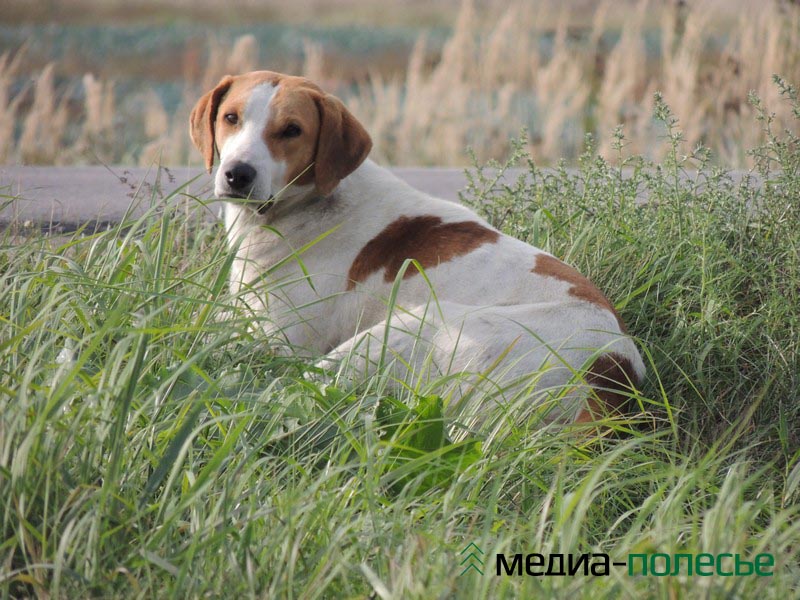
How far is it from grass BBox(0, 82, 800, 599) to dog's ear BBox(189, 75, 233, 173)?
418 mm

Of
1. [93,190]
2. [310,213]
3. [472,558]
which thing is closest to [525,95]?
[93,190]

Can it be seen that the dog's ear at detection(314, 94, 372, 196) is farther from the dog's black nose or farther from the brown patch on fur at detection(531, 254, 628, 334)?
the brown patch on fur at detection(531, 254, 628, 334)

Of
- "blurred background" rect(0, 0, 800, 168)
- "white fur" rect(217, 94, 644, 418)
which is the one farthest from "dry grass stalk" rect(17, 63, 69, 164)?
"white fur" rect(217, 94, 644, 418)

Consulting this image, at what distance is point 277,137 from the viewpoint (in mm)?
3643

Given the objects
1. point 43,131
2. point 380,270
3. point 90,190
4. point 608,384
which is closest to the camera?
point 608,384

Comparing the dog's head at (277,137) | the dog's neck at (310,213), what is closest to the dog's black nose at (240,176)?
the dog's head at (277,137)

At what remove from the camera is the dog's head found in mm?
3578

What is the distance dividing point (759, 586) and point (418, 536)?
0.69 m

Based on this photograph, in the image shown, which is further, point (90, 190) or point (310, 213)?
point (90, 190)

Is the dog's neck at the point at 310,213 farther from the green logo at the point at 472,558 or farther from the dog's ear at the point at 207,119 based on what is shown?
the green logo at the point at 472,558

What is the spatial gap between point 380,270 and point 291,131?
0.59 meters

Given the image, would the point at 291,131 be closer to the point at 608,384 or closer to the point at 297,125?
the point at 297,125

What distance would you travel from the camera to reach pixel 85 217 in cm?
536

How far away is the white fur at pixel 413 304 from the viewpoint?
124 inches
